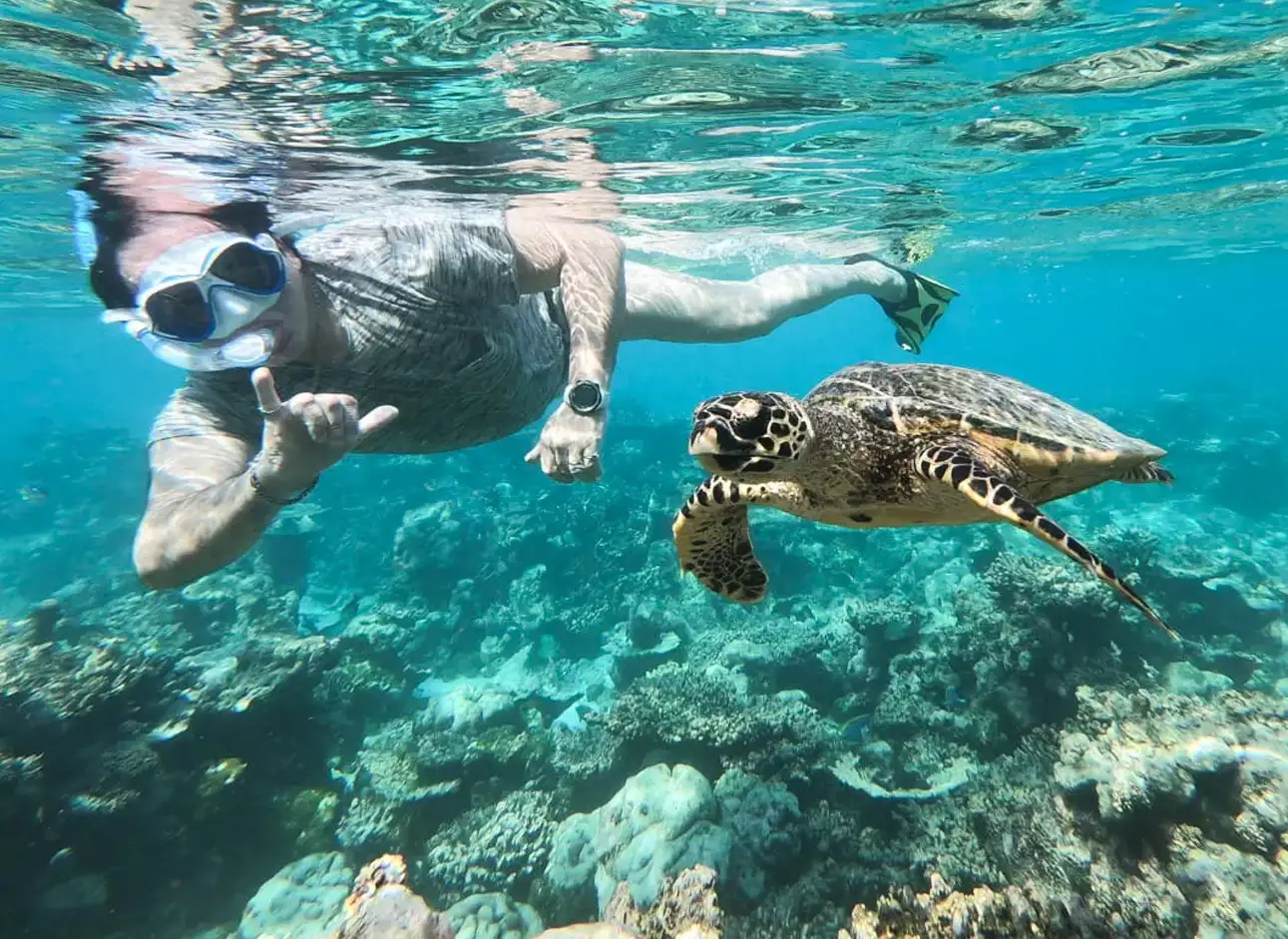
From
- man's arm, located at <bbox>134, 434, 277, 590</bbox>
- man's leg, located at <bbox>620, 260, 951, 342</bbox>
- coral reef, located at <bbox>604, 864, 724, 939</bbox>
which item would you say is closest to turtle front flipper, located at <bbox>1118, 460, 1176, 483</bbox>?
man's leg, located at <bbox>620, 260, 951, 342</bbox>

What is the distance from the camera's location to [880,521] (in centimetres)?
416

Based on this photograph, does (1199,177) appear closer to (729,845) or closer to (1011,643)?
(1011,643)

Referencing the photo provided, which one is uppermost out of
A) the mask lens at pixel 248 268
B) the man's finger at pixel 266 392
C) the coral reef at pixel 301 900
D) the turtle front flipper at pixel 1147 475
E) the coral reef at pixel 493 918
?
the mask lens at pixel 248 268

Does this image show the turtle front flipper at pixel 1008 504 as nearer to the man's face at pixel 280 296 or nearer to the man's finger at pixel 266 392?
the man's finger at pixel 266 392

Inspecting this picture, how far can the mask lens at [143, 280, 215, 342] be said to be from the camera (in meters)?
3.50

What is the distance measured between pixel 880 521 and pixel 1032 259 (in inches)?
1298

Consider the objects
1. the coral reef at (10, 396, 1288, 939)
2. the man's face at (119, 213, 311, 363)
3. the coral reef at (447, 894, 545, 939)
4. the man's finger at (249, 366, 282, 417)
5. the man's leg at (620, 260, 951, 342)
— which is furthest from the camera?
the man's leg at (620, 260, 951, 342)

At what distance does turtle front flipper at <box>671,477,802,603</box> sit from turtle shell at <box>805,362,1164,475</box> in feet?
2.11

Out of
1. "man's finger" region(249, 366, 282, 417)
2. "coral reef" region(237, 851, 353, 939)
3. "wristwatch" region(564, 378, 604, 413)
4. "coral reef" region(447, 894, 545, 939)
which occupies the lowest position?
"coral reef" region(237, 851, 353, 939)

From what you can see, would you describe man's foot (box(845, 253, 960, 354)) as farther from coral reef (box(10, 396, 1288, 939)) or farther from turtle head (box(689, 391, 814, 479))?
turtle head (box(689, 391, 814, 479))

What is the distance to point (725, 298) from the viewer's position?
22.5 ft

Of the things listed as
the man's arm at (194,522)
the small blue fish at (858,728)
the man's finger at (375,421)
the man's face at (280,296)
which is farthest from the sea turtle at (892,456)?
the small blue fish at (858,728)

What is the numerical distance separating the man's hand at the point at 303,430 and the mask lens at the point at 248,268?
1251 mm

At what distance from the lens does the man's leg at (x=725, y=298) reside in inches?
245
